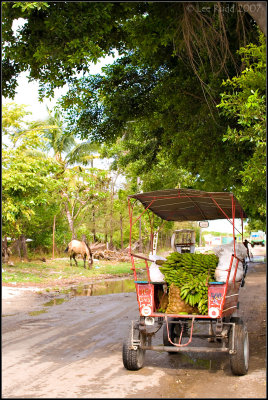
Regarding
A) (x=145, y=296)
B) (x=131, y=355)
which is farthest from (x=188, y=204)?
(x=131, y=355)

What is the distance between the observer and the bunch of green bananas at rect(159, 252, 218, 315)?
21.8 feet

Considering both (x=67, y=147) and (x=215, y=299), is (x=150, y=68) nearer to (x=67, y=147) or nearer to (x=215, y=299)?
(x=215, y=299)

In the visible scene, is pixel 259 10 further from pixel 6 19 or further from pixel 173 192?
pixel 6 19

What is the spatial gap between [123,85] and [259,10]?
311 inches

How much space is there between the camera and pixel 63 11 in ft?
22.5

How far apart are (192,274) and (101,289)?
444 inches

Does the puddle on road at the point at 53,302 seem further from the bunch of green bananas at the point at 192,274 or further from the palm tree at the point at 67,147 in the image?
the palm tree at the point at 67,147

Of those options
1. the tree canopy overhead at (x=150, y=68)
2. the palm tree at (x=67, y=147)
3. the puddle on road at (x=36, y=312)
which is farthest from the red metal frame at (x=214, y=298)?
the palm tree at (x=67, y=147)

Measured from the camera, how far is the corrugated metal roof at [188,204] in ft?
24.3

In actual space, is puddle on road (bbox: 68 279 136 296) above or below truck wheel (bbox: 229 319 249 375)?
below

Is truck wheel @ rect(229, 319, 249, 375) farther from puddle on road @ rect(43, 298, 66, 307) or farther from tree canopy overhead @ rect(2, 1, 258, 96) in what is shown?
puddle on road @ rect(43, 298, 66, 307)

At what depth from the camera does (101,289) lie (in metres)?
17.8

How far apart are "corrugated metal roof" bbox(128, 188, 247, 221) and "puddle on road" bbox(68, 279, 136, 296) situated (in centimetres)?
736

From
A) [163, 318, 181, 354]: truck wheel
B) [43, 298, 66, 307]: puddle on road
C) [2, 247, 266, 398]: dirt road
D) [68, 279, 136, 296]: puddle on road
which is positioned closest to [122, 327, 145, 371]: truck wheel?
[2, 247, 266, 398]: dirt road
